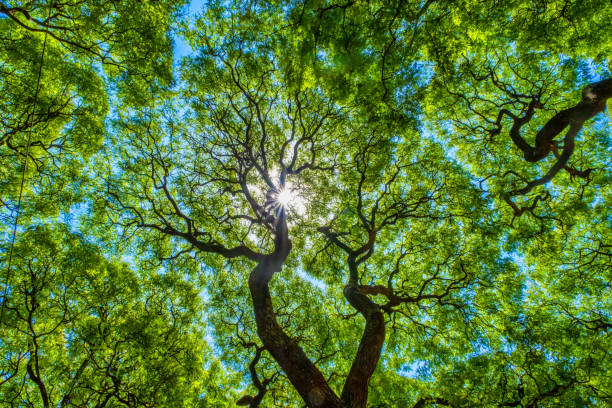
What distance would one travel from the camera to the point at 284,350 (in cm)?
432

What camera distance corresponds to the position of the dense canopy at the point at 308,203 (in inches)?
214

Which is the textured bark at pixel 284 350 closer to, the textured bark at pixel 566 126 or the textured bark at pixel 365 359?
the textured bark at pixel 365 359

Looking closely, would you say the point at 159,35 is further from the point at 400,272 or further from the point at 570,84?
the point at 570,84

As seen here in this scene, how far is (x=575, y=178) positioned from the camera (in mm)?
6879

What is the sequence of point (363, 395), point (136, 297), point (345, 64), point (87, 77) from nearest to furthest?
point (363, 395)
point (345, 64)
point (87, 77)
point (136, 297)

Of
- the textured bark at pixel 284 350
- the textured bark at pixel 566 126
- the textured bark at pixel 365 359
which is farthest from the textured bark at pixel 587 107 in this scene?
the textured bark at pixel 284 350

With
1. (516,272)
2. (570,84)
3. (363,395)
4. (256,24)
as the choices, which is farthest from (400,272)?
(256,24)

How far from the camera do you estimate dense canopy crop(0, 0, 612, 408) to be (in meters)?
5.44

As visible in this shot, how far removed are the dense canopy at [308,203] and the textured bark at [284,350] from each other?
3.0 inches

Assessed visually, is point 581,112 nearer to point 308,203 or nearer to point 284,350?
point 308,203

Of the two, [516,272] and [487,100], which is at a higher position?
[487,100]

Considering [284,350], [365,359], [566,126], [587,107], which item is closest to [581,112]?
[587,107]

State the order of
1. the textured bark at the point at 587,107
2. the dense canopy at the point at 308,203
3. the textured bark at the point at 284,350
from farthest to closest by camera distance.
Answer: the dense canopy at the point at 308,203 < the textured bark at the point at 587,107 < the textured bark at the point at 284,350

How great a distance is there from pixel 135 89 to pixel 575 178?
467 inches
